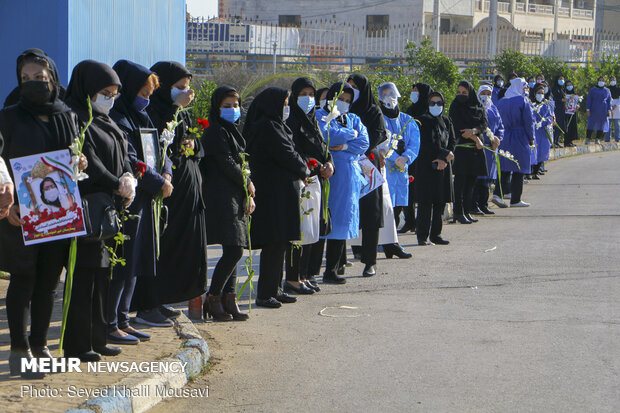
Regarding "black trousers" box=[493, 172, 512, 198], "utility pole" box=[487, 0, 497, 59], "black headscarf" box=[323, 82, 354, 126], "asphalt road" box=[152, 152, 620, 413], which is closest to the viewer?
"asphalt road" box=[152, 152, 620, 413]

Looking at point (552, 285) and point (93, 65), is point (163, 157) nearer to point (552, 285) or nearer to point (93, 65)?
point (93, 65)

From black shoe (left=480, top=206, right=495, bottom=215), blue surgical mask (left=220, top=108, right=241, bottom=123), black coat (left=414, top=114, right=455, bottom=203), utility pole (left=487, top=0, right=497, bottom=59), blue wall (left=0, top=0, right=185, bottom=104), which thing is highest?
utility pole (left=487, top=0, right=497, bottom=59)

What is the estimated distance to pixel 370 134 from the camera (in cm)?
1045

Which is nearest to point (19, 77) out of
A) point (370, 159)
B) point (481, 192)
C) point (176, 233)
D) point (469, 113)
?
point (176, 233)

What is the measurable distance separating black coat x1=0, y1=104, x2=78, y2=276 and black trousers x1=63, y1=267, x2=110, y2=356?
364 millimetres

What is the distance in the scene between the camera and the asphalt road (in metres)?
5.82

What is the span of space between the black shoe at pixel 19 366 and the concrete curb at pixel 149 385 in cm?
48

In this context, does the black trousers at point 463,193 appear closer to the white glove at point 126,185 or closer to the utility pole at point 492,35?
the white glove at point 126,185

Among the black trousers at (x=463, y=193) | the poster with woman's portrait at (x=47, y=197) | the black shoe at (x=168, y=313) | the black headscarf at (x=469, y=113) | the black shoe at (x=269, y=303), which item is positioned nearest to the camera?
the poster with woman's portrait at (x=47, y=197)

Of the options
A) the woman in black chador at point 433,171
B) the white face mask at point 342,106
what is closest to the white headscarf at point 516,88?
the woman in black chador at point 433,171

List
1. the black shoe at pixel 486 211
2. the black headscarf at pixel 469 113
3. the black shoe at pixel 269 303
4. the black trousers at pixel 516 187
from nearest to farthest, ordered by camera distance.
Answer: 1. the black shoe at pixel 269 303
2. the black headscarf at pixel 469 113
3. the black shoe at pixel 486 211
4. the black trousers at pixel 516 187

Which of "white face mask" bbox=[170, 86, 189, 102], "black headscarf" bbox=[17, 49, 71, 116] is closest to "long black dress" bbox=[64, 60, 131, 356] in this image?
"black headscarf" bbox=[17, 49, 71, 116]

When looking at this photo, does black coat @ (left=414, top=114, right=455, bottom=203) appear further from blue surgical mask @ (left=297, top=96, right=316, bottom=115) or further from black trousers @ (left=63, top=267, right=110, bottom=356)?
black trousers @ (left=63, top=267, right=110, bottom=356)

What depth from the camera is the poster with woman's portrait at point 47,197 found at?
5.54 m
